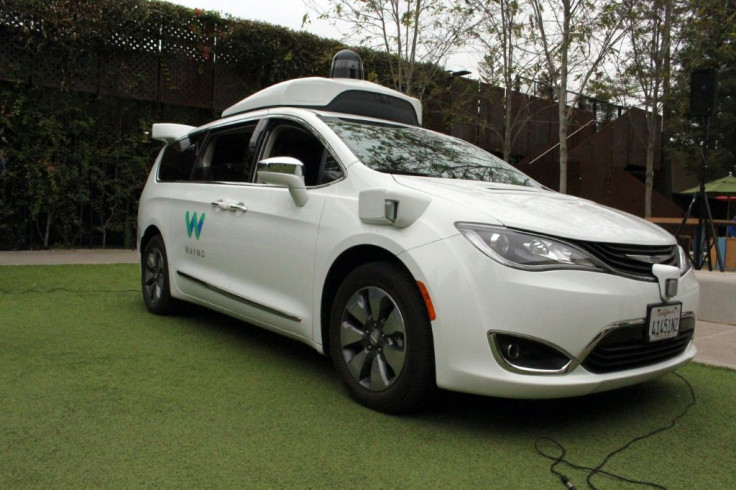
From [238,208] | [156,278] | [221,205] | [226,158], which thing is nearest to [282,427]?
[238,208]

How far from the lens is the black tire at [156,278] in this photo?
4.89 m

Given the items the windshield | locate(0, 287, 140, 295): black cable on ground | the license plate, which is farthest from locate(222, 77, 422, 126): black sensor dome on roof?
locate(0, 287, 140, 295): black cable on ground

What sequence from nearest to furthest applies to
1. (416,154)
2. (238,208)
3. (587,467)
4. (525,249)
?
(587,467) → (525,249) → (416,154) → (238,208)

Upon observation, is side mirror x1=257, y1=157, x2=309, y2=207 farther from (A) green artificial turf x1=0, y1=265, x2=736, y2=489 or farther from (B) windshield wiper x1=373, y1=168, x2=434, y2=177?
(A) green artificial turf x1=0, y1=265, x2=736, y2=489

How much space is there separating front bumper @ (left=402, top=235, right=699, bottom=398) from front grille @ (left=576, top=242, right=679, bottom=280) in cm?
7

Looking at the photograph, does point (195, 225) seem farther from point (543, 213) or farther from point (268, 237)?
point (543, 213)

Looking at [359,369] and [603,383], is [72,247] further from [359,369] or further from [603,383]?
[603,383]

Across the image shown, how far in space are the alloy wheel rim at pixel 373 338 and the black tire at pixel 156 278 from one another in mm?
2241

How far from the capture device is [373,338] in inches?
117

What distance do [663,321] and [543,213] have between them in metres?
0.70

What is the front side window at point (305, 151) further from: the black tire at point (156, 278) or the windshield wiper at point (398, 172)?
the black tire at point (156, 278)

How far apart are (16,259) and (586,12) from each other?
8091mm

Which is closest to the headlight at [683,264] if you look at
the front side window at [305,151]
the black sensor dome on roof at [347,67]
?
the front side window at [305,151]

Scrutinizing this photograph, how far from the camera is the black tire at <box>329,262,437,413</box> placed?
108 inches
